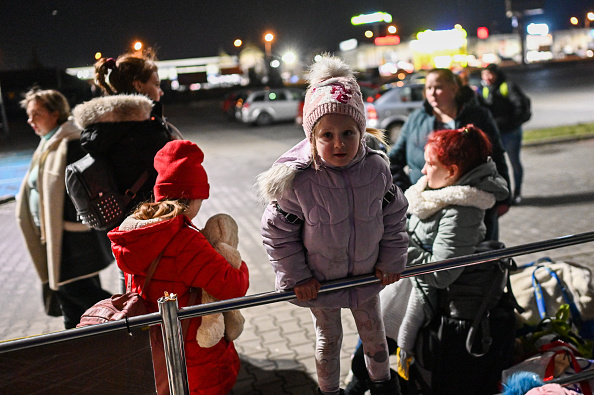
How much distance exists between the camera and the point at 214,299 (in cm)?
277

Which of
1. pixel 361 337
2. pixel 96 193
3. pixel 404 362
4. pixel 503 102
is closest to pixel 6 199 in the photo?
pixel 96 193

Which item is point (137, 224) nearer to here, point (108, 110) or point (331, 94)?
point (108, 110)

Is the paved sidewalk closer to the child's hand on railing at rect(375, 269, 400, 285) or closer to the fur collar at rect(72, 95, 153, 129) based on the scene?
the child's hand on railing at rect(375, 269, 400, 285)

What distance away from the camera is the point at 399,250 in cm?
251

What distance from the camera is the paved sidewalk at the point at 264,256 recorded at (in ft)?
13.1

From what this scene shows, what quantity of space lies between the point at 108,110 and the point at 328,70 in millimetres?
1480

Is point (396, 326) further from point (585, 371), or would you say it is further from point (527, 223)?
point (527, 223)

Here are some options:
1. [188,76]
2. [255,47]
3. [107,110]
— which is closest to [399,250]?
[107,110]

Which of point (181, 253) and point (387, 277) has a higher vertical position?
point (181, 253)

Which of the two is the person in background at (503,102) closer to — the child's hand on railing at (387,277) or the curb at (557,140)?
the curb at (557,140)

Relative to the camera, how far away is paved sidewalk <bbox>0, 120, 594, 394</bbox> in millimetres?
3980

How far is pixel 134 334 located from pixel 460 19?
6434 centimetres

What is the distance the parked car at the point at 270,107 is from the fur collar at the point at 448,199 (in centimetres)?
2141

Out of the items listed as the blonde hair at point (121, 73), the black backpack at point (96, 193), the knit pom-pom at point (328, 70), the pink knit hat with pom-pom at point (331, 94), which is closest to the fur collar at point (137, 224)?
the black backpack at point (96, 193)
